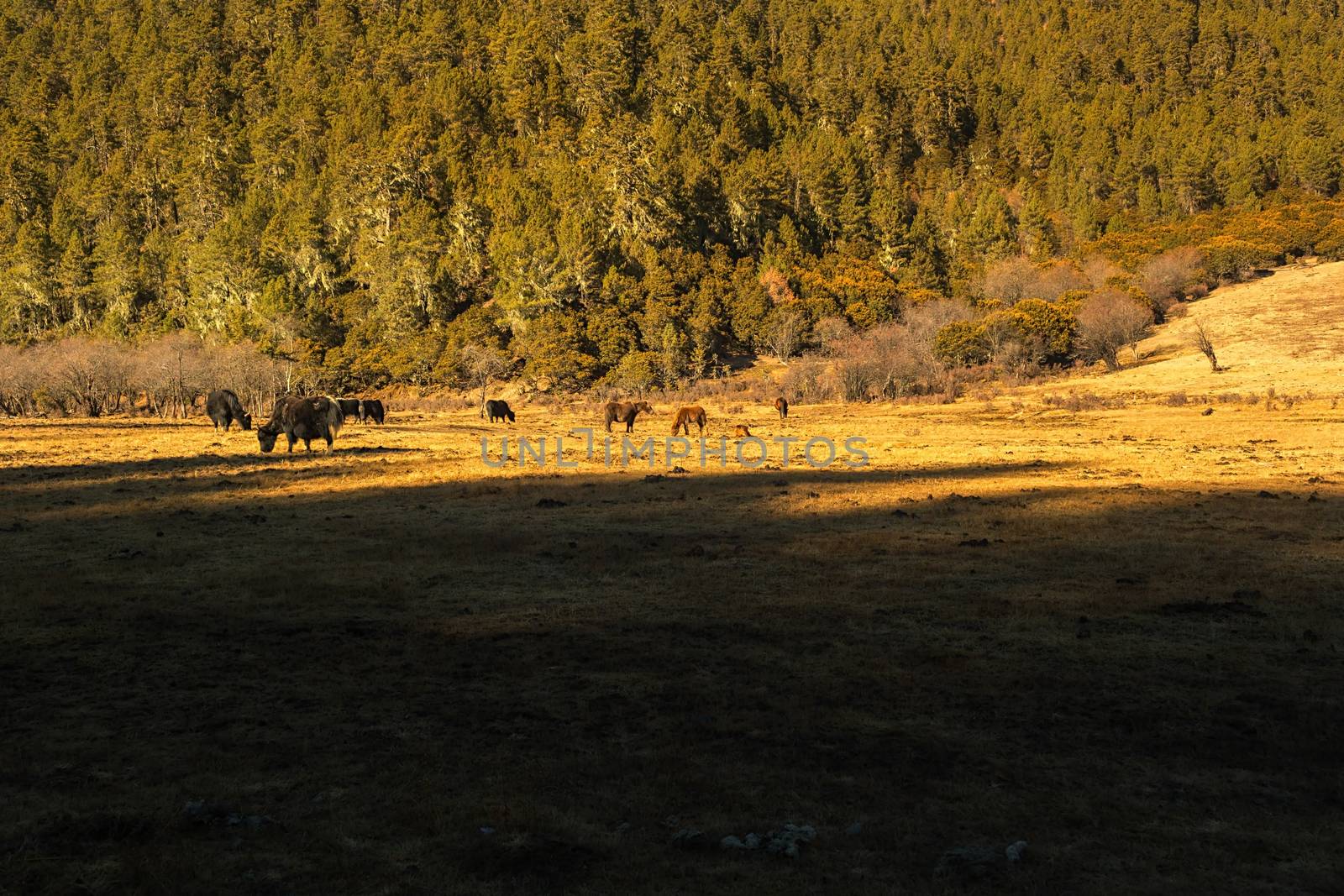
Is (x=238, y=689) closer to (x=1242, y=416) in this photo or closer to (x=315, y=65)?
(x=1242, y=416)

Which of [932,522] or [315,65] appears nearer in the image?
[932,522]

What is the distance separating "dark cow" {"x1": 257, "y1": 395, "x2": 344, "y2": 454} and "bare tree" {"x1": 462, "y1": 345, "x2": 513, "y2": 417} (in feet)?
201

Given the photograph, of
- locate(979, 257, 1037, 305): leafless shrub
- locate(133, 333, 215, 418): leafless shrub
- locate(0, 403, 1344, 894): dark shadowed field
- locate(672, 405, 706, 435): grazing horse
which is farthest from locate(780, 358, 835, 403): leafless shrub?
locate(0, 403, 1344, 894): dark shadowed field

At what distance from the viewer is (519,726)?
8.91m

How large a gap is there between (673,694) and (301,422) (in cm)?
3153

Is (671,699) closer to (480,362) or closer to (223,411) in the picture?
(223,411)

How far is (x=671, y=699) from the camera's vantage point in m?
9.73

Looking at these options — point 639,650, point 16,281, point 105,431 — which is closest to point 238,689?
point 639,650

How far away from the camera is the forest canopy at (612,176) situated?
11575 centimetres

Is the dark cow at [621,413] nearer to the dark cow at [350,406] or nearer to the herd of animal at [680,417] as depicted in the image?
the herd of animal at [680,417]

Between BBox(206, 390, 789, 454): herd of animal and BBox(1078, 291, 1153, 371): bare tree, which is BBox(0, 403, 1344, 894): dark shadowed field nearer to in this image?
BBox(206, 390, 789, 454): herd of animal

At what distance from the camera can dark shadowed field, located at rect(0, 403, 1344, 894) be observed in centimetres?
637

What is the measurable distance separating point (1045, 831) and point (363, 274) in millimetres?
138038

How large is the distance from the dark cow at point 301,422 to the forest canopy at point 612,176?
195ft
